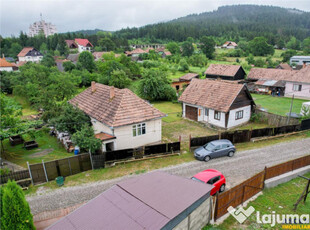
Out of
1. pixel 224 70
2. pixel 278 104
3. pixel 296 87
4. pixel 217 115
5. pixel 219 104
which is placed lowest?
pixel 278 104

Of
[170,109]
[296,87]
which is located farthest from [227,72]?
[170,109]

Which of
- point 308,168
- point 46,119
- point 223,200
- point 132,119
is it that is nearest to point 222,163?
point 308,168

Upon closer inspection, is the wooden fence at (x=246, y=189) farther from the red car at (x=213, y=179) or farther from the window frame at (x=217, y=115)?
the window frame at (x=217, y=115)

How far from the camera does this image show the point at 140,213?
861 cm

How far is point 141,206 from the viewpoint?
8977 millimetres

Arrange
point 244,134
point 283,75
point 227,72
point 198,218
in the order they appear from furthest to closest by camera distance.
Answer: point 227,72
point 283,75
point 244,134
point 198,218

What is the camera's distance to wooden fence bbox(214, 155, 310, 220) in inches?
451

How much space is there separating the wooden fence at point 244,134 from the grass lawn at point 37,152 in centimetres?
1282

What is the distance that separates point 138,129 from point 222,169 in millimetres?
8747

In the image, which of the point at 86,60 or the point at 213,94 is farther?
the point at 86,60

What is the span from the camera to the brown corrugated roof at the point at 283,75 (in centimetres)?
4003

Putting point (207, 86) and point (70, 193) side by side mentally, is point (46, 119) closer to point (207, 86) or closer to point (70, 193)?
point (70, 193)

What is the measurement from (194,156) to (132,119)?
6.79m

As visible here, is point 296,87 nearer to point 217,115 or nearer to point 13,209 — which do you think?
point 217,115
